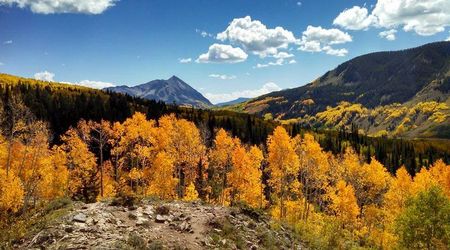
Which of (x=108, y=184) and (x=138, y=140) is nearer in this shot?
(x=108, y=184)

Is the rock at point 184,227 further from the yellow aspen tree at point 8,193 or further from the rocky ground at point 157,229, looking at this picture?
the yellow aspen tree at point 8,193

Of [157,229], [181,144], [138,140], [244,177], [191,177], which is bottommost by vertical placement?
[191,177]

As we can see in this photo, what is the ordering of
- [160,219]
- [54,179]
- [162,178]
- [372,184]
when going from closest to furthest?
[160,219] < [54,179] < [162,178] < [372,184]

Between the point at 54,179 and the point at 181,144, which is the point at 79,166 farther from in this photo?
the point at 181,144

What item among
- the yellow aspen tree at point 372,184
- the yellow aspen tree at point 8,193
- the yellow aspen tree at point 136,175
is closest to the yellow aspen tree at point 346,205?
the yellow aspen tree at point 372,184

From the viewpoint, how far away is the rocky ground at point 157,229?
2459 cm

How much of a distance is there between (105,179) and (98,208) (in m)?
55.1

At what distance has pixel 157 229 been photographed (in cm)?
2814

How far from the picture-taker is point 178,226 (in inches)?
1151

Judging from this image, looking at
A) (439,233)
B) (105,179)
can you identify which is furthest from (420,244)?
(105,179)

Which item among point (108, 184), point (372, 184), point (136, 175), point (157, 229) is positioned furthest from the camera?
point (372, 184)

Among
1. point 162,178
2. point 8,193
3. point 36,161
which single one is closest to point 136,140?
point 162,178

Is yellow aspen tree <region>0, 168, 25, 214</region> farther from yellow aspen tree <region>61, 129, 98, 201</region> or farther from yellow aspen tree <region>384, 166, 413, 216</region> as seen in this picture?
yellow aspen tree <region>384, 166, 413, 216</region>

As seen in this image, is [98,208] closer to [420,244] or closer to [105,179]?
[420,244]
